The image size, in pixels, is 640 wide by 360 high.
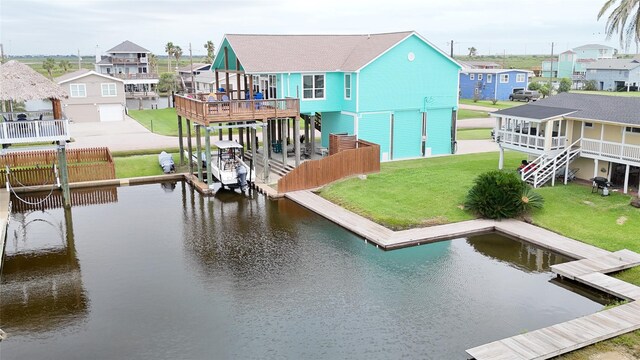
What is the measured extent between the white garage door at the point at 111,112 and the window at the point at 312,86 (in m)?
31.7

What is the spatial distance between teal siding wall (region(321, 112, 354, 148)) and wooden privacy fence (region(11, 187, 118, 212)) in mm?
14043

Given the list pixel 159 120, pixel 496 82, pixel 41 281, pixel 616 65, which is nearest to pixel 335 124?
pixel 41 281

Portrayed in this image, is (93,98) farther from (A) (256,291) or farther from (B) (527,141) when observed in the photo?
(A) (256,291)

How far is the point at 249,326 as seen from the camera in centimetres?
1470

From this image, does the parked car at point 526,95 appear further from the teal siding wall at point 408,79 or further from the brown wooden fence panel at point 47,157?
the brown wooden fence panel at point 47,157

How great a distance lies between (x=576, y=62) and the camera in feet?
347

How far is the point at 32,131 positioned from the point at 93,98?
112 feet

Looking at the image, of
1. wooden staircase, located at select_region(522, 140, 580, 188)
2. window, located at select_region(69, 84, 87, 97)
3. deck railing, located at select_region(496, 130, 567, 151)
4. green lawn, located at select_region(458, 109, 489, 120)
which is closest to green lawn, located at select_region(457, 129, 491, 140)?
green lawn, located at select_region(458, 109, 489, 120)

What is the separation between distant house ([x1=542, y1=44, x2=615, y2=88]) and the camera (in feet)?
320

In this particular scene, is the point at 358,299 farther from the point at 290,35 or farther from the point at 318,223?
the point at 290,35

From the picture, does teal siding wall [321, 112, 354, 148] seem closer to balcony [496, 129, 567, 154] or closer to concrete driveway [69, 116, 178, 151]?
balcony [496, 129, 567, 154]

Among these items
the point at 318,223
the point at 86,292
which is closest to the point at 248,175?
the point at 318,223

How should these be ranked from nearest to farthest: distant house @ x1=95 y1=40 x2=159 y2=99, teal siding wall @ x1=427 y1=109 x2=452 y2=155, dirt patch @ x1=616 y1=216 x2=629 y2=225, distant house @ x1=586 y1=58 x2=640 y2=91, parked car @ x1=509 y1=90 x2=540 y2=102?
dirt patch @ x1=616 y1=216 x2=629 y2=225 < teal siding wall @ x1=427 y1=109 x2=452 y2=155 < parked car @ x1=509 y1=90 x2=540 y2=102 < distant house @ x1=586 y1=58 x2=640 y2=91 < distant house @ x1=95 y1=40 x2=159 y2=99

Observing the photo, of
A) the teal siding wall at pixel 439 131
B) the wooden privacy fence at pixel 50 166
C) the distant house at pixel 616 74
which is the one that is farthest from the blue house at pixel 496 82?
the wooden privacy fence at pixel 50 166
